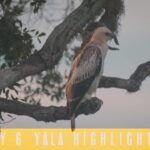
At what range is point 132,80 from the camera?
3078 mm

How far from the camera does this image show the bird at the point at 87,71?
2938 millimetres

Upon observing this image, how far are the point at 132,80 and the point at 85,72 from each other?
29 centimetres

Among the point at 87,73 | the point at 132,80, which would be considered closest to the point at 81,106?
the point at 87,73

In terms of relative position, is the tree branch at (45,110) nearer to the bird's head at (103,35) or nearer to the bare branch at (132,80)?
the bare branch at (132,80)

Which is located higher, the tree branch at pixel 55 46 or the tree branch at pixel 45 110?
the tree branch at pixel 55 46

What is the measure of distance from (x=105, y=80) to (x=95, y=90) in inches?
4.2

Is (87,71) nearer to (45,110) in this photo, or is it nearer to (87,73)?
(87,73)

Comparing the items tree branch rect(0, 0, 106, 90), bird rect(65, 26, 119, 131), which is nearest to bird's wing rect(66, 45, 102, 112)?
bird rect(65, 26, 119, 131)

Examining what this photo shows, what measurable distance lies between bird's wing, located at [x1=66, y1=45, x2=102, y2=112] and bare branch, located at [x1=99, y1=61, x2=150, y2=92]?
14cm

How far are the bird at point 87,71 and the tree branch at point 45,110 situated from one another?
0.03 meters

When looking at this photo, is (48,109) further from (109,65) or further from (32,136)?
(109,65)

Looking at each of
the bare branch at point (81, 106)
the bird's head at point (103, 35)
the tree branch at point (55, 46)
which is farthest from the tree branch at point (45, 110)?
the bird's head at point (103, 35)

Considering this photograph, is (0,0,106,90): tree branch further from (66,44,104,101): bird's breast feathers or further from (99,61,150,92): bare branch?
(99,61,150,92): bare branch

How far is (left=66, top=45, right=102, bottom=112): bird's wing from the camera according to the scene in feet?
9.63
